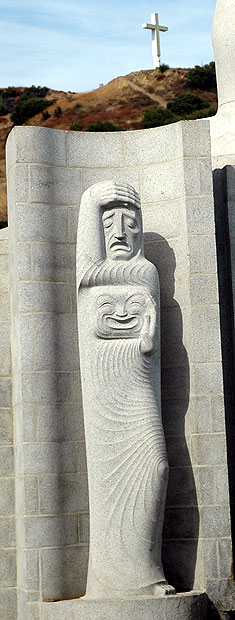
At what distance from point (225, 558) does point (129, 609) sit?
1152 mm

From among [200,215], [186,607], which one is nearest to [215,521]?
[186,607]

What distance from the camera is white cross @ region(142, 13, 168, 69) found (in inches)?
1307

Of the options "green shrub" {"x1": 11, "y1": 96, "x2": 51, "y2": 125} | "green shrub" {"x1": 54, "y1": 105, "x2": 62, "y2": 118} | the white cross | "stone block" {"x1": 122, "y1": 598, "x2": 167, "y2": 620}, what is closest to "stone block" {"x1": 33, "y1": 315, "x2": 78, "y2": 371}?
"stone block" {"x1": 122, "y1": 598, "x2": 167, "y2": 620}

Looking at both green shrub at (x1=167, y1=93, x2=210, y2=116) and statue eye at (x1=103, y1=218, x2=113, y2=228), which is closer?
statue eye at (x1=103, y1=218, x2=113, y2=228)

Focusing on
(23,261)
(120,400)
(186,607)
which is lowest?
(186,607)

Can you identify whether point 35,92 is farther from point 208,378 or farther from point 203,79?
point 208,378

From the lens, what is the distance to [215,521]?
8469 mm

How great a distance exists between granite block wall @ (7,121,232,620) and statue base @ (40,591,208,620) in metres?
0.52

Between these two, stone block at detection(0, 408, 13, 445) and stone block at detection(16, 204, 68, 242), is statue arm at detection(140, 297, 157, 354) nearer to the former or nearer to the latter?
stone block at detection(16, 204, 68, 242)

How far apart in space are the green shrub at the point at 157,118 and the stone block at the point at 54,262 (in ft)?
89.7

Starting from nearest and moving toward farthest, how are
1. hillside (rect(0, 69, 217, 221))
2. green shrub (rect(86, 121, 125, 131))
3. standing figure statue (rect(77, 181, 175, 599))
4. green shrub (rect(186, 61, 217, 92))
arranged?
standing figure statue (rect(77, 181, 175, 599))
green shrub (rect(86, 121, 125, 131))
hillside (rect(0, 69, 217, 221))
green shrub (rect(186, 61, 217, 92))

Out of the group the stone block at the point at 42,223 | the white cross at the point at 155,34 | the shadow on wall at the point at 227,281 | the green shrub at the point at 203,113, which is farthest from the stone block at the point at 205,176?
the green shrub at the point at 203,113

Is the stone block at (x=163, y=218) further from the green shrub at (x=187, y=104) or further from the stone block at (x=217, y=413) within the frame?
the green shrub at (x=187, y=104)

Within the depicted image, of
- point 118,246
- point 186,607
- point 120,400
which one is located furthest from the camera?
point 118,246
